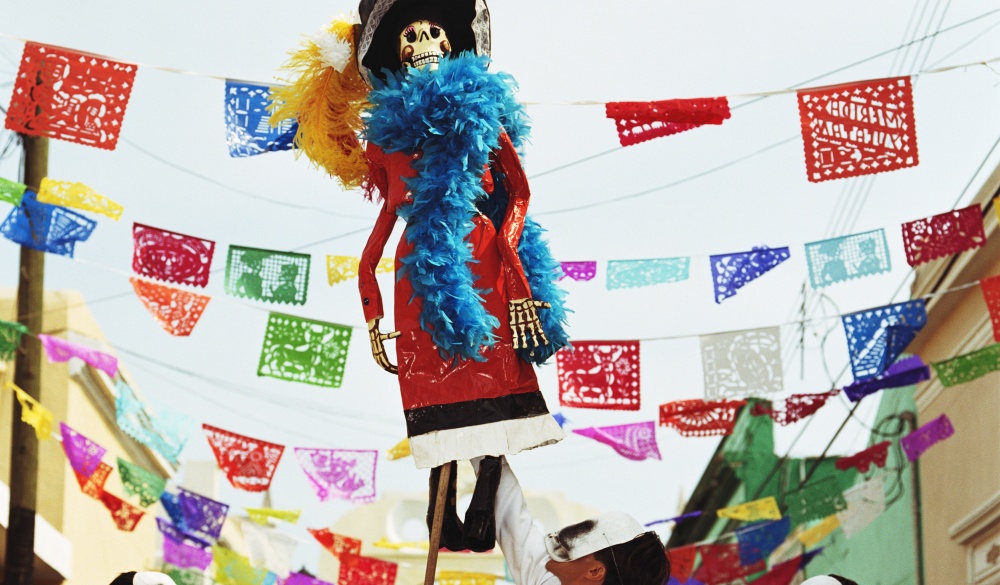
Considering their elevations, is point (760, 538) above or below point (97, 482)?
below

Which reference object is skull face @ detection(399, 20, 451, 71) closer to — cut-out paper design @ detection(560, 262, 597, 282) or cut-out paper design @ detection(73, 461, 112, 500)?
cut-out paper design @ detection(560, 262, 597, 282)

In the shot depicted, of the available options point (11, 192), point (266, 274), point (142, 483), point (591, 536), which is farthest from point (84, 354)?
point (591, 536)

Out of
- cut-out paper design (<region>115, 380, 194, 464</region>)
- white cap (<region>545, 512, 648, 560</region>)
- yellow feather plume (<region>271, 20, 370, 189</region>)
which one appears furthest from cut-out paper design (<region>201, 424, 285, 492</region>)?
→ white cap (<region>545, 512, 648, 560</region>)

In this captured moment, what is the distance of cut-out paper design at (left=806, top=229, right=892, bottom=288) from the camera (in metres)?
8.30

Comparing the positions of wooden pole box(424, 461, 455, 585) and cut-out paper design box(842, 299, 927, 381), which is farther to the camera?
cut-out paper design box(842, 299, 927, 381)

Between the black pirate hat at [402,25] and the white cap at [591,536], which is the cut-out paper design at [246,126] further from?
the white cap at [591,536]

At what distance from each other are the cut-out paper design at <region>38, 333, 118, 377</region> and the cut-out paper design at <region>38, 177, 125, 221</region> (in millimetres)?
984

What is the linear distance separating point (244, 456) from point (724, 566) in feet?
19.2

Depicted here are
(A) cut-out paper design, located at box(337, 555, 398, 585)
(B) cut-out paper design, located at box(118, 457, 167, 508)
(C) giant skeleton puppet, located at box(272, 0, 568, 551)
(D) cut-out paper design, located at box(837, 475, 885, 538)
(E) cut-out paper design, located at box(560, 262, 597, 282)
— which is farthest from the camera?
(D) cut-out paper design, located at box(837, 475, 885, 538)

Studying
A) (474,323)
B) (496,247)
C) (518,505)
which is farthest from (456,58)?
(518,505)

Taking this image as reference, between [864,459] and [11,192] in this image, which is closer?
[11,192]

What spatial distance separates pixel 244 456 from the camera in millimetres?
9117

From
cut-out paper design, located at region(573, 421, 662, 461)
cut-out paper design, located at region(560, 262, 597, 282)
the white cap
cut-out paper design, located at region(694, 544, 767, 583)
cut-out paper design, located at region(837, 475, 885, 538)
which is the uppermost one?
cut-out paper design, located at region(560, 262, 597, 282)

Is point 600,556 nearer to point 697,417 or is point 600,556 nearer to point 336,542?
point 697,417
